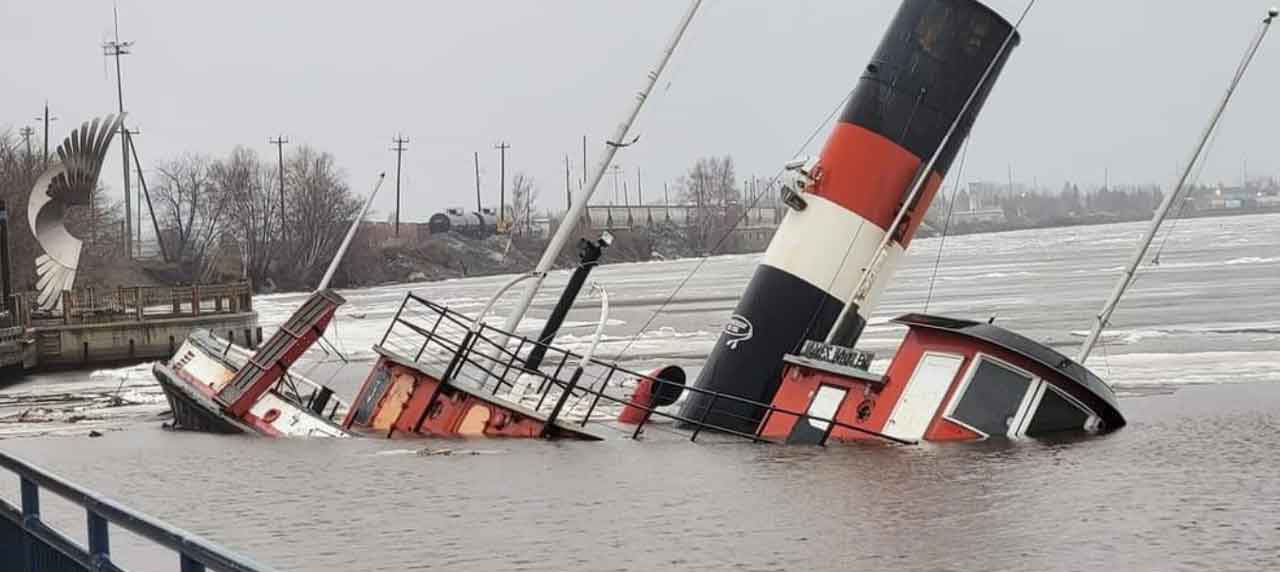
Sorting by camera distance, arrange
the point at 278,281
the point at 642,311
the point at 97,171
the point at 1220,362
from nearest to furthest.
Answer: the point at 1220,362, the point at 97,171, the point at 642,311, the point at 278,281

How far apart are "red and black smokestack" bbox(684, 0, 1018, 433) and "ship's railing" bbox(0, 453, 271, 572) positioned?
12979 mm

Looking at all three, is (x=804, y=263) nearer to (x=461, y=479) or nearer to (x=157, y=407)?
(x=461, y=479)

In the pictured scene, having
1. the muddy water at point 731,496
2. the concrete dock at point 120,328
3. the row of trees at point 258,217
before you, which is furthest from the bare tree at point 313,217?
the muddy water at point 731,496

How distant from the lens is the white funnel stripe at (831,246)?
2230cm

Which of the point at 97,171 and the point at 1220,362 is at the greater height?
the point at 1220,362

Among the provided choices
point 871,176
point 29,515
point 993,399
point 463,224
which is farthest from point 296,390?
point 463,224

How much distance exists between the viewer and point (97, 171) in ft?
214

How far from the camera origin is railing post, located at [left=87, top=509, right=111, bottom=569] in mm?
9023

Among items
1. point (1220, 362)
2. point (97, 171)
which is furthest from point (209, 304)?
point (1220, 362)

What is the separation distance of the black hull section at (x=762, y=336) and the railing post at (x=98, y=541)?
14.3 meters

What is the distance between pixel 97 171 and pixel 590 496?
4973cm

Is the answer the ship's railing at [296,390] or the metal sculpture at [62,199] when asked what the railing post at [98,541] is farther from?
the metal sculpture at [62,199]

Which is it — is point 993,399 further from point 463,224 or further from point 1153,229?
point 463,224

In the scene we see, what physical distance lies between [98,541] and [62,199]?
2286 inches
